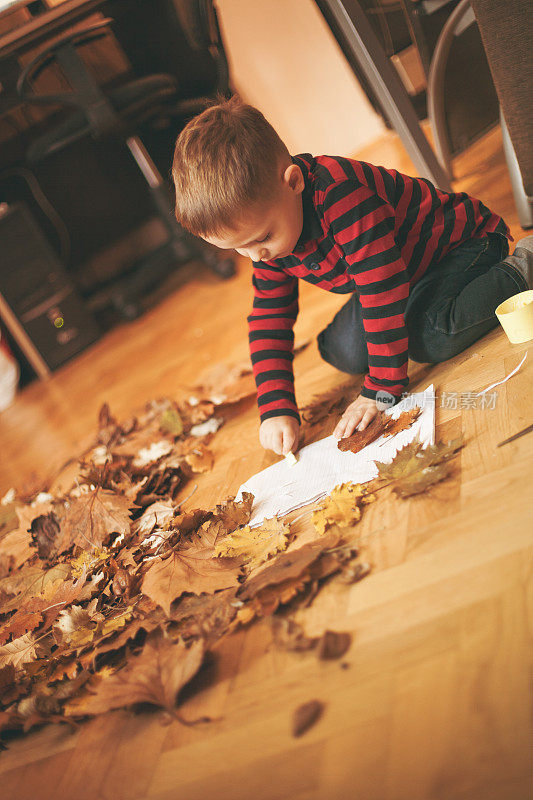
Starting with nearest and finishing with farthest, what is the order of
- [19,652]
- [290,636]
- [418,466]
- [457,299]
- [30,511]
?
→ [290,636], [418,466], [19,652], [457,299], [30,511]

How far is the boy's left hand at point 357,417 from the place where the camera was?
3.09 feet

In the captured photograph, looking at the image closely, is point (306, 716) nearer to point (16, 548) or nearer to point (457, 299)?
point (457, 299)

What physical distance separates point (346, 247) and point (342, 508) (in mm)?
365

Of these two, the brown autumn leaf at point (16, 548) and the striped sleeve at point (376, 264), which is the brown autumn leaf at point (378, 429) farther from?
the brown autumn leaf at point (16, 548)

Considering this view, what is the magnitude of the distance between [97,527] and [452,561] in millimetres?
655

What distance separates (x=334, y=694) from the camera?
0.57m

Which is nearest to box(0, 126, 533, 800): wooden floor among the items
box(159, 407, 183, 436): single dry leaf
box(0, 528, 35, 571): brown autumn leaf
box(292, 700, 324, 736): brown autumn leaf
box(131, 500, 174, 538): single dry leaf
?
box(292, 700, 324, 736): brown autumn leaf

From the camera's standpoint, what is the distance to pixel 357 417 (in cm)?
95

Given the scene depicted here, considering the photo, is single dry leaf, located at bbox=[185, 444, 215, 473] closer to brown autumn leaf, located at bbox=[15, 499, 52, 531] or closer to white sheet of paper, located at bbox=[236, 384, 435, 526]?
white sheet of paper, located at bbox=[236, 384, 435, 526]

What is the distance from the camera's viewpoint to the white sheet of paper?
2.81ft

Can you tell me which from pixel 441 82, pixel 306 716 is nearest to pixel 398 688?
pixel 306 716

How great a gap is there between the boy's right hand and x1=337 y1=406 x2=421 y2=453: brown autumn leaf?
10 cm

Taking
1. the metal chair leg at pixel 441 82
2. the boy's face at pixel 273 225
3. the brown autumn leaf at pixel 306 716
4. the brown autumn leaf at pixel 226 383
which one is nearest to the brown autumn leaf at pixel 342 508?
the brown autumn leaf at pixel 306 716

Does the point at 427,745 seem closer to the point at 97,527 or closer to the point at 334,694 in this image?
the point at 334,694
